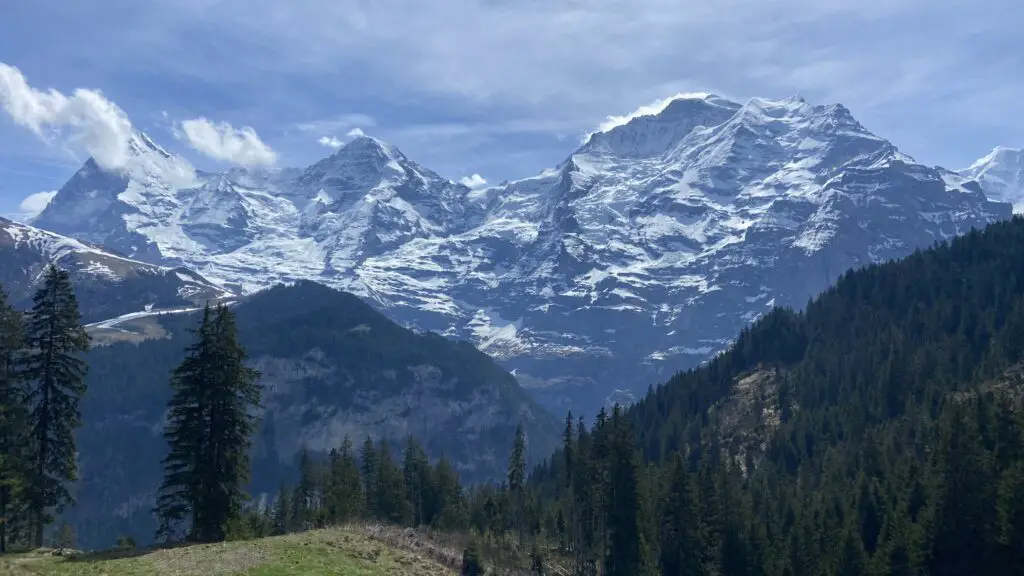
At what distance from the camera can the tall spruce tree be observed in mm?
62344

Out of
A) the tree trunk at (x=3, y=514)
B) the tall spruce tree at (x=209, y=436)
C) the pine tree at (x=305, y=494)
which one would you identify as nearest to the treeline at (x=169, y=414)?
the tall spruce tree at (x=209, y=436)

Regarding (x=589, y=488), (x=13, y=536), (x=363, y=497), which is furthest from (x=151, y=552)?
(x=363, y=497)

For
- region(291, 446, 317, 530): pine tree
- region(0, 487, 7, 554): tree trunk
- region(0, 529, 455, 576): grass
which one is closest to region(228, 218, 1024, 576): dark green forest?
region(291, 446, 317, 530): pine tree

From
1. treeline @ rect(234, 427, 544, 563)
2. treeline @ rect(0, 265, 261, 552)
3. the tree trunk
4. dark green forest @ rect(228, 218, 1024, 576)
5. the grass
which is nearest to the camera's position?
the grass

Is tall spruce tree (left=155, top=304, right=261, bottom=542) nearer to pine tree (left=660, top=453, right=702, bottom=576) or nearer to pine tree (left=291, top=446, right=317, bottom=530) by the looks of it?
pine tree (left=660, top=453, right=702, bottom=576)

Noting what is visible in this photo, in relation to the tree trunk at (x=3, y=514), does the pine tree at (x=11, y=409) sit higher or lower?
→ higher

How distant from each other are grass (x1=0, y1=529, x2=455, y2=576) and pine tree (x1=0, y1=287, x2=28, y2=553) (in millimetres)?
8124

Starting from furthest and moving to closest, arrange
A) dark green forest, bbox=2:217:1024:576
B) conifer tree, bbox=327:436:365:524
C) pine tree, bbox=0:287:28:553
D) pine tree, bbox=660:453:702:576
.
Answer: conifer tree, bbox=327:436:365:524
pine tree, bbox=660:453:702:576
dark green forest, bbox=2:217:1024:576
pine tree, bbox=0:287:28:553

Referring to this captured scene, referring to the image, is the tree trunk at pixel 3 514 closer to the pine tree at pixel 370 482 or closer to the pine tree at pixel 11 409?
the pine tree at pixel 11 409

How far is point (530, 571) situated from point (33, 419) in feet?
174

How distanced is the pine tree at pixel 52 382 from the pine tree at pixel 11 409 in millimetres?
760

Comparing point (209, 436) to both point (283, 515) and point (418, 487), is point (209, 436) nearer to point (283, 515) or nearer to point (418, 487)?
point (418, 487)

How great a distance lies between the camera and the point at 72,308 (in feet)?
209

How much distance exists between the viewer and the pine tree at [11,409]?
199ft
